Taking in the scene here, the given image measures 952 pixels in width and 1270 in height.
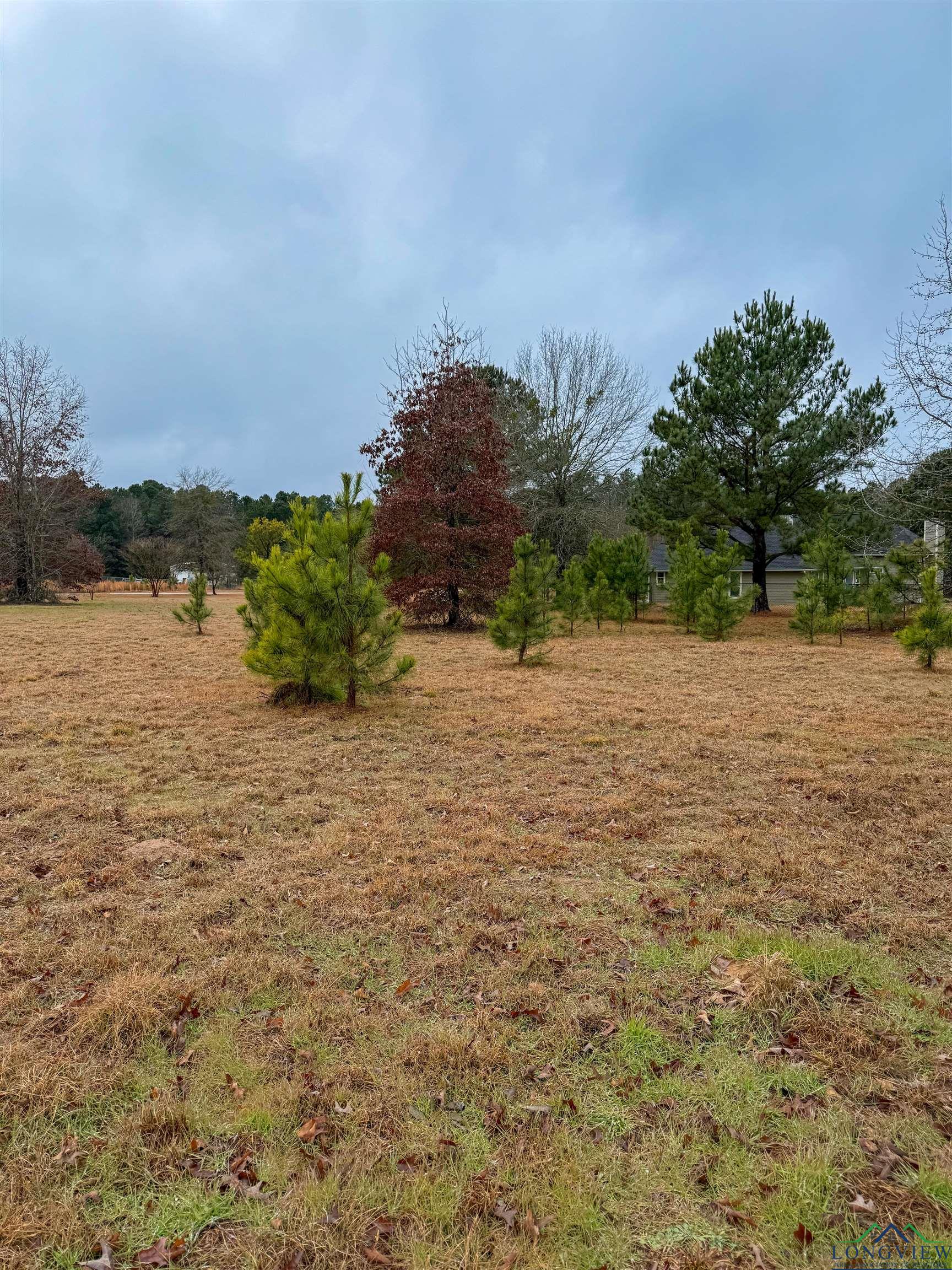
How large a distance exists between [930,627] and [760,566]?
42.1ft

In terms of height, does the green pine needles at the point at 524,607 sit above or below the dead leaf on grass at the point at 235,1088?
above

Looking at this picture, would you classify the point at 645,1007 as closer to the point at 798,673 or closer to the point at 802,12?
the point at 798,673

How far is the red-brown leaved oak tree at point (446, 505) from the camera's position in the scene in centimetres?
1512

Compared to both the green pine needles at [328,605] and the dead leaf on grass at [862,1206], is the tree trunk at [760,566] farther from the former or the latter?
the dead leaf on grass at [862,1206]

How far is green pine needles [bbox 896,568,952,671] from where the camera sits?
8.80m

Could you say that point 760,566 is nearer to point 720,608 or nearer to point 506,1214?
point 720,608

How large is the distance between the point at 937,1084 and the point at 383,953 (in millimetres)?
1845

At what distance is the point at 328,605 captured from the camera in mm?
6102

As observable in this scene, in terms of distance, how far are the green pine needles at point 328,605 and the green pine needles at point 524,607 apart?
3.17 m

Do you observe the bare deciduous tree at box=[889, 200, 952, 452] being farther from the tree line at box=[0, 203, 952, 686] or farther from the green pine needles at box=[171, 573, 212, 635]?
the green pine needles at box=[171, 573, 212, 635]

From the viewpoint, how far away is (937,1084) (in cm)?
181

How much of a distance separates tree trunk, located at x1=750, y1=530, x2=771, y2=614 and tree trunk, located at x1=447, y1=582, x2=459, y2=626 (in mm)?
10157

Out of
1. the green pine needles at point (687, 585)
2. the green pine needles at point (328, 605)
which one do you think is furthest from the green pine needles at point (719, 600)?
the green pine needles at point (328, 605)

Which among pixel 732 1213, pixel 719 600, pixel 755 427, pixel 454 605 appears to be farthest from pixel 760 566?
pixel 732 1213
